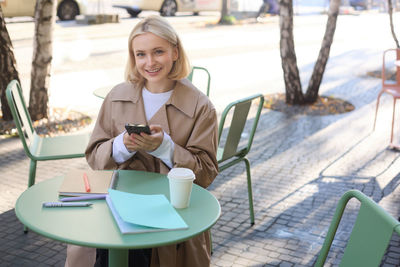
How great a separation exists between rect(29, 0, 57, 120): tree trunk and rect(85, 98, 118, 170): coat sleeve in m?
4.18

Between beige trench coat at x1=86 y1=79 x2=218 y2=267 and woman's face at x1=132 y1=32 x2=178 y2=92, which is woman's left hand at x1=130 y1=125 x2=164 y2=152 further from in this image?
woman's face at x1=132 y1=32 x2=178 y2=92

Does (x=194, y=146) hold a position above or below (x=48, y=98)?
above

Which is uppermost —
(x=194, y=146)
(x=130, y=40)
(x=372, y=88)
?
(x=130, y=40)

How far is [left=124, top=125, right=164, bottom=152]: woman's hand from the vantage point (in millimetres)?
2502

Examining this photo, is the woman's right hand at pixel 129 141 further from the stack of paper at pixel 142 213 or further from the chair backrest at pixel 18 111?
the chair backrest at pixel 18 111

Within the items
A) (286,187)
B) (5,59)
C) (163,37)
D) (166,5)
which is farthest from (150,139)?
(166,5)

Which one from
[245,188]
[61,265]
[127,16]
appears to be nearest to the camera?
[61,265]

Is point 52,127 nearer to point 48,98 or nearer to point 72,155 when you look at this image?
point 48,98

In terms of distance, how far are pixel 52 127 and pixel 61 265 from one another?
349cm

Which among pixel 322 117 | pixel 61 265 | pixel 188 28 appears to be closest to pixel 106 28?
pixel 188 28

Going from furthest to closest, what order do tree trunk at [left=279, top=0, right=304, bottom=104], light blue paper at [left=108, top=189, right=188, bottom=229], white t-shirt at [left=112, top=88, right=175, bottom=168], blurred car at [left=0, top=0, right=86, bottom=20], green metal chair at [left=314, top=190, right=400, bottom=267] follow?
blurred car at [left=0, top=0, right=86, bottom=20] → tree trunk at [left=279, top=0, right=304, bottom=104] → white t-shirt at [left=112, top=88, right=175, bottom=168] → light blue paper at [left=108, top=189, right=188, bottom=229] → green metal chair at [left=314, top=190, right=400, bottom=267]

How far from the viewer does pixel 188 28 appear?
19.2 meters

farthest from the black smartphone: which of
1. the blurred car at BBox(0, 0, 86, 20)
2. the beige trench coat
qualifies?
the blurred car at BBox(0, 0, 86, 20)

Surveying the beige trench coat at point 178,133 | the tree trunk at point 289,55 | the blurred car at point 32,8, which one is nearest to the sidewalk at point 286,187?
the tree trunk at point 289,55
